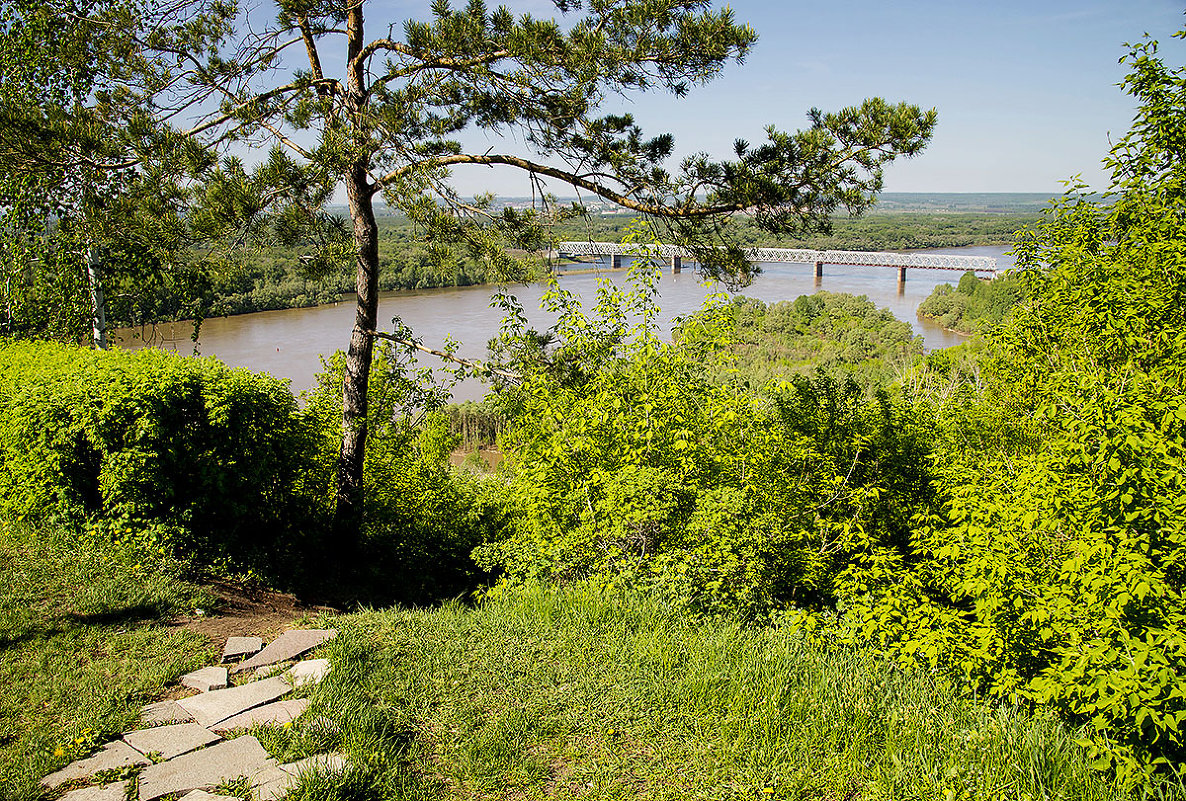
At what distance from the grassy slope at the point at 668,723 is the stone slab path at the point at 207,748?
0.66ft

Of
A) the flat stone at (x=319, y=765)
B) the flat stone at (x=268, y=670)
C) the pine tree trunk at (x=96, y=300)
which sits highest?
the pine tree trunk at (x=96, y=300)

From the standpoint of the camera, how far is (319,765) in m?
2.56

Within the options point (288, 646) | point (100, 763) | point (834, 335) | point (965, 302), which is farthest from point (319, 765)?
point (965, 302)

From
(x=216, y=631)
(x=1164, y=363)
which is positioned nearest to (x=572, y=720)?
(x=216, y=631)

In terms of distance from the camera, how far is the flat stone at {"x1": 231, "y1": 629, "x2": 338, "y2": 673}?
3668 millimetres

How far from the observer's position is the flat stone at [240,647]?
383 centimetres

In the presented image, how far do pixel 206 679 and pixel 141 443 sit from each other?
7.70ft

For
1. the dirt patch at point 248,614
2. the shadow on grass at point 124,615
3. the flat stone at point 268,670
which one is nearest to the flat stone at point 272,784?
the flat stone at point 268,670

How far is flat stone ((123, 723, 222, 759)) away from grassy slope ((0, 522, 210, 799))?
0.15 metres

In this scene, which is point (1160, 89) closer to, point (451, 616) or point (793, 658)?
point (793, 658)

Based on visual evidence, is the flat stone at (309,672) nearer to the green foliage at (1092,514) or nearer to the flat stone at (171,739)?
the flat stone at (171,739)

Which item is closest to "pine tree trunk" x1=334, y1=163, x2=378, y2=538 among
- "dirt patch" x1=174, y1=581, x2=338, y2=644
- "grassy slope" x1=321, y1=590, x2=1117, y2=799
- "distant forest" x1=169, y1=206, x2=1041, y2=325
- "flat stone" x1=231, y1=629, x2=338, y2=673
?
"distant forest" x1=169, y1=206, x2=1041, y2=325

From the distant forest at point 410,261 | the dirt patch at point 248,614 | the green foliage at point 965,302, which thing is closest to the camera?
the dirt patch at point 248,614

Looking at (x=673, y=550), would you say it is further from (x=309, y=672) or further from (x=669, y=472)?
(x=309, y=672)
